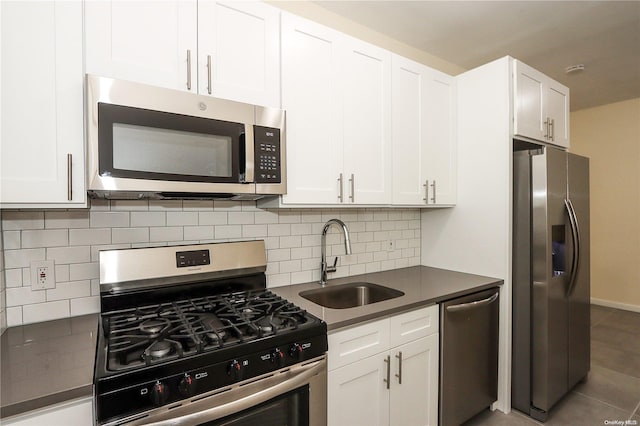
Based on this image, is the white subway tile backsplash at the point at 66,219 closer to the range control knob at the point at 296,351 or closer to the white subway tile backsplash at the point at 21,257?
the white subway tile backsplash at the point at 21,257

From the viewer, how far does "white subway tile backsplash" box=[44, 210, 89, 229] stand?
4.55 feet

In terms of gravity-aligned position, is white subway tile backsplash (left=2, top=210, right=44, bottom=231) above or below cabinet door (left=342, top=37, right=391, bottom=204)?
below

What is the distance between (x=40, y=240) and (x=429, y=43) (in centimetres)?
278

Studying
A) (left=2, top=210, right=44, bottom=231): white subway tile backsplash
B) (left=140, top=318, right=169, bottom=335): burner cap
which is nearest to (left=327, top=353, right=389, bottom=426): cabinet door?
(left=140, top=318, right=169, bottom=335): burner cap

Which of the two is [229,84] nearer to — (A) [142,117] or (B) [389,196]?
(A) [142,117]

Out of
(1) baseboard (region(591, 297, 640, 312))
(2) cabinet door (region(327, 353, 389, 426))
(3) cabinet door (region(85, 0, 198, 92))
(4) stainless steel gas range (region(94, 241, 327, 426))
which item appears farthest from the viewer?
(1) baseboard (region(591, 297, 640, 312))

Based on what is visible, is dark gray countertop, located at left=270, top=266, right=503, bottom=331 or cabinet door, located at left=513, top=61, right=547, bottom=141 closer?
dark gray countertop, located at left=270, top=266, right=503, bottom=331

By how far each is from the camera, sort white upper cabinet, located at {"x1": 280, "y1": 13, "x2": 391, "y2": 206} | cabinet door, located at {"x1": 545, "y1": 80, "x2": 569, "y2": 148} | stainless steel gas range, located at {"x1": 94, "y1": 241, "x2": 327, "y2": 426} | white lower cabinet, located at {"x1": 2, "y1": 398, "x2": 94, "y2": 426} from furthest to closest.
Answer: cabinet door, located at {"x1": 545, "y1": 80, "x2": 569, "y2": 148} → white upper cabinet, located at {"x1": 280, "y1": 13, "x2": 391, "y2": 206} → stainless steel gas range, located at {"x1": 94, "y1": 241, "x2": 327, "y2": 426} → white lower cabinet, located at {"x1": 2, "y1": 398, "x2": 94, "y2": 426}

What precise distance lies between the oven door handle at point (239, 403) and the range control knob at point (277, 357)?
6 cm

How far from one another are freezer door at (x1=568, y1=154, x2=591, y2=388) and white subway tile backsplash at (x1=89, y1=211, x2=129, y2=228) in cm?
264

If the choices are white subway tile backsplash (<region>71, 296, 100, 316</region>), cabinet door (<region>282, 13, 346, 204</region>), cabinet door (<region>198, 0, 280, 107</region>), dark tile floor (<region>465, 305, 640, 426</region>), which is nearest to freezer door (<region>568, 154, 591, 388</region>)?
Result: dark tile floor (<region>465, 305, 640, 426</region>)

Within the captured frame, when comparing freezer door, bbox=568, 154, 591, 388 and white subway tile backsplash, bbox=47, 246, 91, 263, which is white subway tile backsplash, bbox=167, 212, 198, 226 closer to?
white subway tile backsplash, bbox=47, 246, 91, 263


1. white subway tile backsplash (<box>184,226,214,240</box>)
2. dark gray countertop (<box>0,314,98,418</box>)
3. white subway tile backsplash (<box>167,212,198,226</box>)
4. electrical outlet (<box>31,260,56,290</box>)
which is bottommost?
dark gray countertop (<box>0,314,98,418</box>)

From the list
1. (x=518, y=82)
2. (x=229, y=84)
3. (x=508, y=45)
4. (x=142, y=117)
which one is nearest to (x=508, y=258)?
(x=518, y=82)
